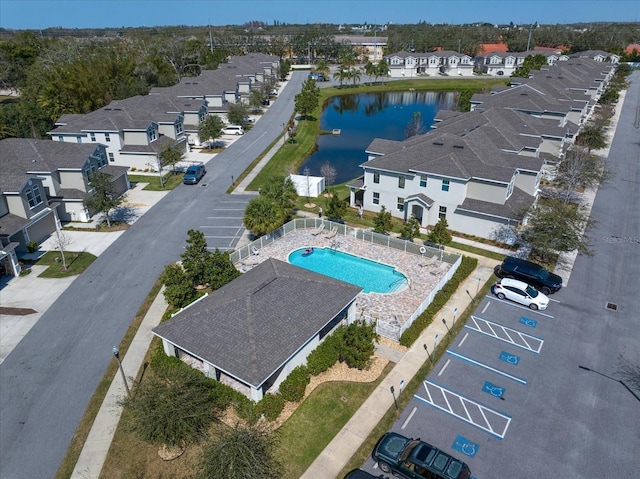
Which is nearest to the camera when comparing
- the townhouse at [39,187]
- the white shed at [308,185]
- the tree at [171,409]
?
the tree at [171,409]

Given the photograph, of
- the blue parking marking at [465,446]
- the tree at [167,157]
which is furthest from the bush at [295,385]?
the tree at [167,157]

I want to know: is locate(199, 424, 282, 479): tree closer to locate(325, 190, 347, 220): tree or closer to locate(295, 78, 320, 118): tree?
locate(325, 190, 347, 220): tree

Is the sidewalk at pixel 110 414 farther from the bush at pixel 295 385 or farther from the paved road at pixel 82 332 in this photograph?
the bush at pixel 295 385

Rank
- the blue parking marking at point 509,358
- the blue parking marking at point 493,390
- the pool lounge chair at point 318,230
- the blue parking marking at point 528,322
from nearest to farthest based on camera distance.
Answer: the blue parking marking at point 493,390 < the blue parking marking at point 509,358 < the blue parking marking at point 528,322 < the pool lounge chair at point 318,230

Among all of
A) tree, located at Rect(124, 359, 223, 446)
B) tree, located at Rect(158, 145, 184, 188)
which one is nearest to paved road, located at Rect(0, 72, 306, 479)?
tree, located at Rect(124, 359, 223, 446)

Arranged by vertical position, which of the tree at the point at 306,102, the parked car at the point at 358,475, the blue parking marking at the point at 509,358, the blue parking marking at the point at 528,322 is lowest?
the blue parking marking at the point at 509,358

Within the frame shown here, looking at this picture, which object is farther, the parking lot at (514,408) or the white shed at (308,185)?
the white shed at (308,185)
